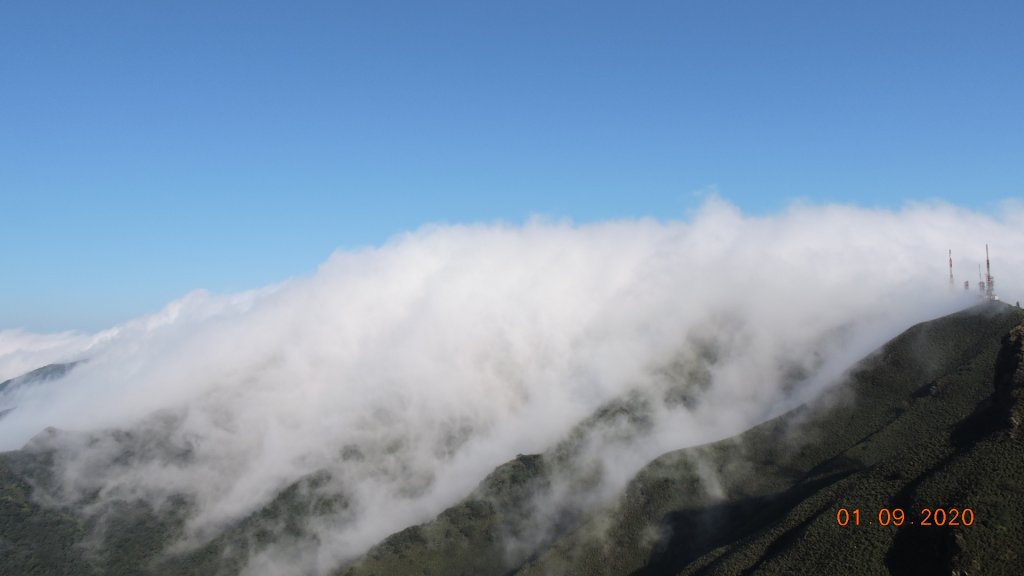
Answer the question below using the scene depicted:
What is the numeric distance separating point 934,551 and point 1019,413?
46.3m

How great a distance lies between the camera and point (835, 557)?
156 meters

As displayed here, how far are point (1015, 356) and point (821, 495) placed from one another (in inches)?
2511

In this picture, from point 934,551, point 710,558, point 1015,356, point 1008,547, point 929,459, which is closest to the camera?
Result: point 1008,547

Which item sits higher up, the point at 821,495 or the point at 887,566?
the point at 821,495

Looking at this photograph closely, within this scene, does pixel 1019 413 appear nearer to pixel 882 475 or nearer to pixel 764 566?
pixel 882 475

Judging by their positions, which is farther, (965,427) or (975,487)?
(965,427)

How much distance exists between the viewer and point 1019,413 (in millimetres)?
163250

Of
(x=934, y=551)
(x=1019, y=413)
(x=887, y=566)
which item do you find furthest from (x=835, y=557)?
(x=1019, y=413)

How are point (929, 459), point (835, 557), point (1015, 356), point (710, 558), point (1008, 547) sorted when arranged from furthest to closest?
point (710, 558) → point (1015, 356) → point (929, 459) → point (835, 557) → point (1008, 547)

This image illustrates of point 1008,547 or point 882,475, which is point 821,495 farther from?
point 1008,547

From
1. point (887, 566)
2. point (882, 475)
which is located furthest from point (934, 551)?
point (882, 475)
